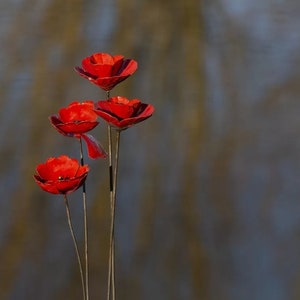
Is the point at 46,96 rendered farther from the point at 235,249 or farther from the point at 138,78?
the point at 235,249

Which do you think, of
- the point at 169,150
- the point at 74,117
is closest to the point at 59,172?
the point at 74,117

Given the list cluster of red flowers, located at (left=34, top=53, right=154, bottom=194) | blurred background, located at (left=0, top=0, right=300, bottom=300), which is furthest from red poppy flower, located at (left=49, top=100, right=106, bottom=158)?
blurred background, located at (left=0, top=0, right=300, bottom=300)

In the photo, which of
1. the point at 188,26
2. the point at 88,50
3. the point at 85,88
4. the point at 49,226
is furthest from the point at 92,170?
the point at 188,26

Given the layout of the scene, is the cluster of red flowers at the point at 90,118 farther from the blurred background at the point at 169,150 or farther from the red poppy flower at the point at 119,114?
the blurred background at the point at 169,150

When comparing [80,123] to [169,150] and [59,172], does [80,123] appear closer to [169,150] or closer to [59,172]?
[59,172]

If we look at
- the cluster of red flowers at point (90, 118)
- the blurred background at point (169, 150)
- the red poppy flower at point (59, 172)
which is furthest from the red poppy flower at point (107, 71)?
the blurred background at point (169, 150)

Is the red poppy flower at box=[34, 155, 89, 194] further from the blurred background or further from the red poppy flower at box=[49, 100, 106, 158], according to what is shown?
the blurred background
